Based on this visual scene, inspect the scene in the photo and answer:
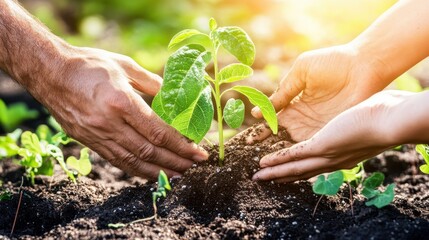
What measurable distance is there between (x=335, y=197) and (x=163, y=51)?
2.76m

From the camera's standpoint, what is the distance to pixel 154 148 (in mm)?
2422

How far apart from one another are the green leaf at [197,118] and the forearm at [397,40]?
871mm

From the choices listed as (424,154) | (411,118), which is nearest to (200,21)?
(424,154)

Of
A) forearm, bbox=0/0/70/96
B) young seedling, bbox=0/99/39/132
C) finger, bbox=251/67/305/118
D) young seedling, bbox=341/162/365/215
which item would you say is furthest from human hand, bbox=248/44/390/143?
young seedling, bbox=0/99/39/132

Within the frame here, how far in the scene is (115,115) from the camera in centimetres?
232

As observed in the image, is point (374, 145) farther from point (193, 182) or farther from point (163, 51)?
point (163, 51)

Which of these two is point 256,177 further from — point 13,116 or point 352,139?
point 13,116

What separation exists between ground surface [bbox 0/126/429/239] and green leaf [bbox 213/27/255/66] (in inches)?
16.7

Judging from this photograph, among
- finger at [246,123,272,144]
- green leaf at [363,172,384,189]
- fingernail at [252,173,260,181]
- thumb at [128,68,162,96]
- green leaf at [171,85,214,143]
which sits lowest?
fingernail at [252,173,260,181]

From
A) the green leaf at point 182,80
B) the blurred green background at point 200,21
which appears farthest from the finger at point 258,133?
the blurred green background at point 200,21

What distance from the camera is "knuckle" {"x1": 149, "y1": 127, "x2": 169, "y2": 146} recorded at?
7.75 feet

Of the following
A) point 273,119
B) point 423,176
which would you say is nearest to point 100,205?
point 273,119

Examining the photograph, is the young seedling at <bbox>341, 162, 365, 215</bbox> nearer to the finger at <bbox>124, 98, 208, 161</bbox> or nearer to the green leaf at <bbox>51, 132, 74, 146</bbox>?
the finger at <bbox>124, 98, 208, 161</bbox>

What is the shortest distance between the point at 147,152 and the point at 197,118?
0.87ft
